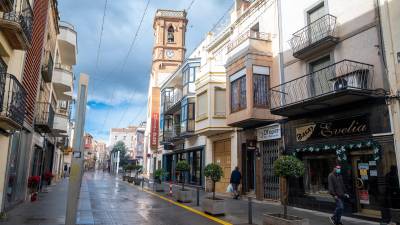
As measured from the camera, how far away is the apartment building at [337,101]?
1171 cm

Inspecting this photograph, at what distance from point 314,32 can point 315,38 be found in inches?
13.9

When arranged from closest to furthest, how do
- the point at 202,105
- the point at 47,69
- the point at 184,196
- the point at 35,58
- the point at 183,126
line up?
the point at 35,58
the point at 184,196
the point at 47,69
the point at 202,105
the point at 183,126

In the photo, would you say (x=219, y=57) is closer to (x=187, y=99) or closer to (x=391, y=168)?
(x=187, y=99)

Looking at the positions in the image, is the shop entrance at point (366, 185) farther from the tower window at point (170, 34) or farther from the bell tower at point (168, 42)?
the tower window at point (170, 34)

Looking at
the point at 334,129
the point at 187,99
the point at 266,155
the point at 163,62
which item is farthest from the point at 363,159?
the point at 163,62

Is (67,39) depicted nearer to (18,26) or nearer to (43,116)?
(43,116)

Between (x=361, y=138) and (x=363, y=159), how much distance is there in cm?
77

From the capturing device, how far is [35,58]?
49.7 feet

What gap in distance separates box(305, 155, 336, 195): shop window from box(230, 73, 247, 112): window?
16.0 feet

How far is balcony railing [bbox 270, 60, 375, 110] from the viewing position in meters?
12.1

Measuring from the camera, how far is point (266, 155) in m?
18.0

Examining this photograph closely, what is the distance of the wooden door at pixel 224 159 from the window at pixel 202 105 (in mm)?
2335

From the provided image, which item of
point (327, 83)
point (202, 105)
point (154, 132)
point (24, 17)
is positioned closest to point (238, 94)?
point (327, 83)

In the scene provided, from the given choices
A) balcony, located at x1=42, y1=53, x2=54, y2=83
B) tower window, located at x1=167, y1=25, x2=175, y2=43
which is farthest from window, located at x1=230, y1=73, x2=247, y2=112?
tower window, located at x1=167, y1=25, x2=175, y2=43
